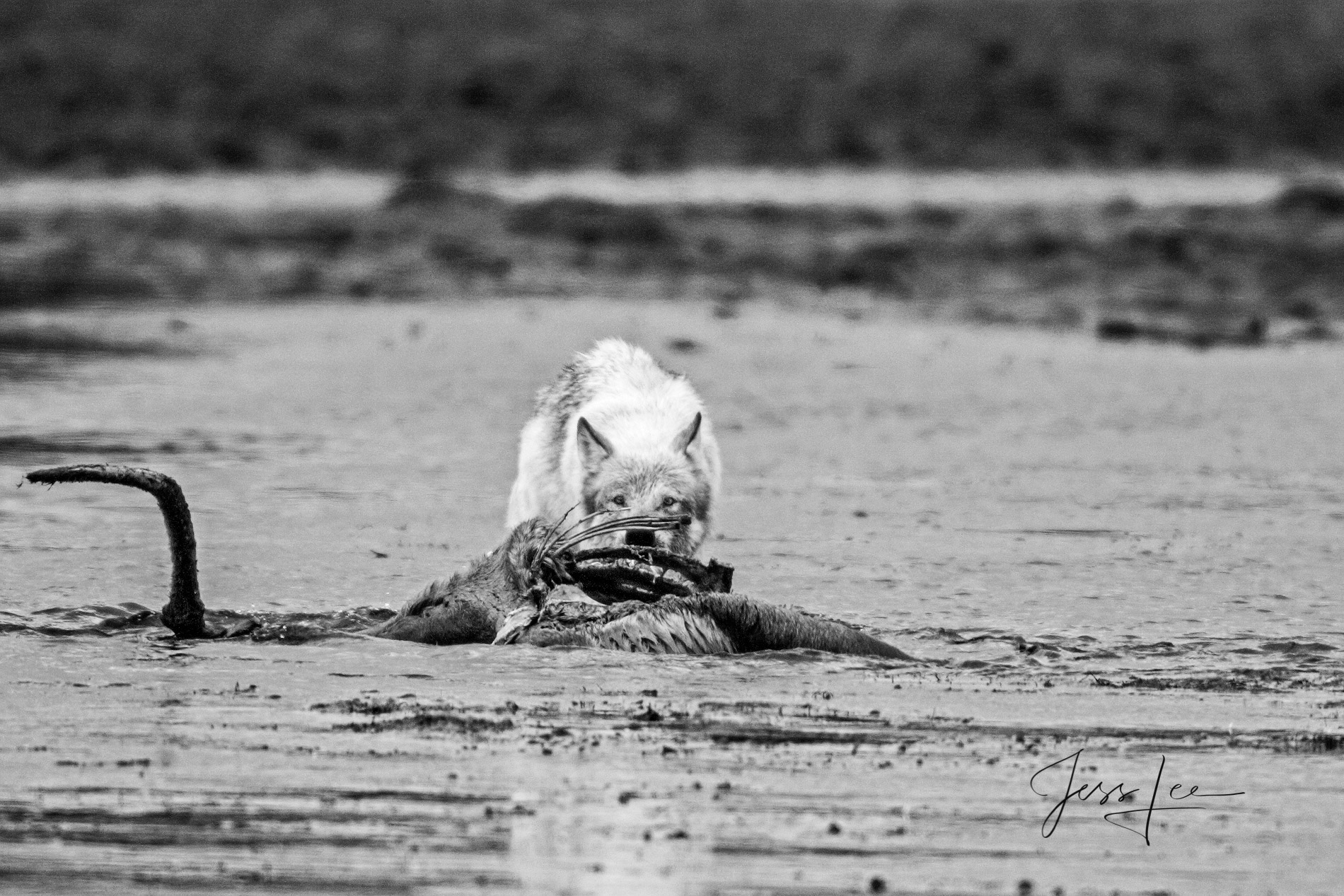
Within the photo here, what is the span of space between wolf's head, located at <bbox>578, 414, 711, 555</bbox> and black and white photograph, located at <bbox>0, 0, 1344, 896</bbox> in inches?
1.0

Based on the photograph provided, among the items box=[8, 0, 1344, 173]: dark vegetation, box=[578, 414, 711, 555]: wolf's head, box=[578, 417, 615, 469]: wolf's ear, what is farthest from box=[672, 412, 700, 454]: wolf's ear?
box=[8, 0, 1344, 173]: dark vegetation

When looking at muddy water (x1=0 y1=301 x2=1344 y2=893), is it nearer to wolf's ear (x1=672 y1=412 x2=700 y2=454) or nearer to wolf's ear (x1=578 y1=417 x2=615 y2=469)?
wolf's ear (x1=672 y1=412 x2=700 y2=454)

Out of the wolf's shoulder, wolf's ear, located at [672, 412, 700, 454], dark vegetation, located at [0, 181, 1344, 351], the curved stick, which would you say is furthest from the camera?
dark vegetation, located at [0, 181, 1344, 351]

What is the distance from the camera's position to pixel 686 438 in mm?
10312

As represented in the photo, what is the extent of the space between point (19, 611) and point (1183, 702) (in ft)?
15.3

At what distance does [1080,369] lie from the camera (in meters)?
17.9

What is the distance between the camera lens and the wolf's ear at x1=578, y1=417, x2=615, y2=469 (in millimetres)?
10133

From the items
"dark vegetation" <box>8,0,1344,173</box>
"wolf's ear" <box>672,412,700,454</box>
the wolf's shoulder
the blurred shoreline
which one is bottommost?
"wolf's ear" <box>672,412,700,454</box>

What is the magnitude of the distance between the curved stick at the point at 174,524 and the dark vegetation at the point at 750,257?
1123 centimetres

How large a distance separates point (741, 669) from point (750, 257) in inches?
642
